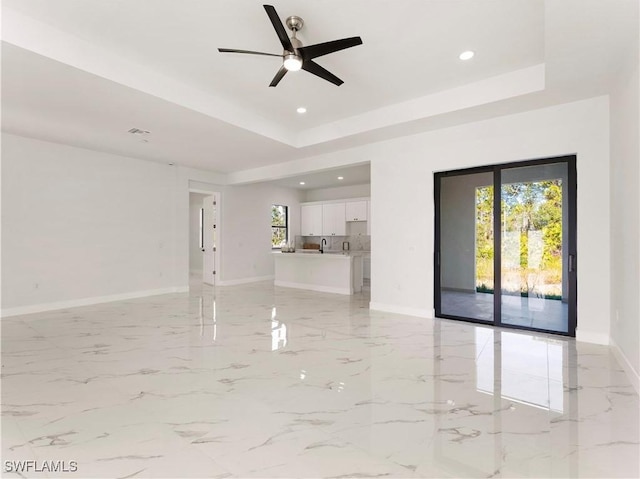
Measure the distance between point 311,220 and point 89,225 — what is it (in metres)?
5.95

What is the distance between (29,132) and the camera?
513 centimetres

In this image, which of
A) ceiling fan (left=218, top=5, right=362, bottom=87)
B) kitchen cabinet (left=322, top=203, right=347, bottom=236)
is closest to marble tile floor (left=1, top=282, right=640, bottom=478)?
ceiling fan (left=218, top=5, right=362, bottom=87)

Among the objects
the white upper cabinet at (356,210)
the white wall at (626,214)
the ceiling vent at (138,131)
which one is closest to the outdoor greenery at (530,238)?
the white wall at (626,214)

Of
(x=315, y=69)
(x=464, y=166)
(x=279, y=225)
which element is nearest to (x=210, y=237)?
(x=279, y=225)

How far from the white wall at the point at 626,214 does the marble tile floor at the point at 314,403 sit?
351 millimetres

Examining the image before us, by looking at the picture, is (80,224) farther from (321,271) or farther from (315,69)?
(315,69)

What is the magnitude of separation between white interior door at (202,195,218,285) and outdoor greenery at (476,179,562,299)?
6291 millimetres

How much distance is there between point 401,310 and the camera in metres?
5.40

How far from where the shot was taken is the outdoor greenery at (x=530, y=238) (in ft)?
14.0

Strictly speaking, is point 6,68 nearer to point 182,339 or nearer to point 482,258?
point 182,339

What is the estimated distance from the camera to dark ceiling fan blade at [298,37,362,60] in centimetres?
265

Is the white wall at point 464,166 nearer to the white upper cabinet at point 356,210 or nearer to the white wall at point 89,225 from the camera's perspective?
the white upper cabinet at point 356,210

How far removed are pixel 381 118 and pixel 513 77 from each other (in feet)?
5.44

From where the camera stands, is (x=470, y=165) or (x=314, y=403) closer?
(x=314, y=403)
